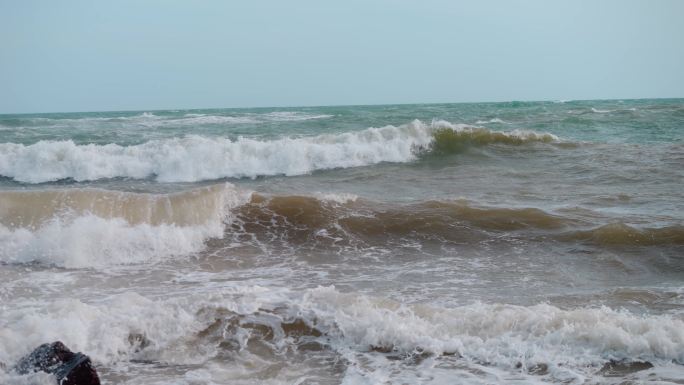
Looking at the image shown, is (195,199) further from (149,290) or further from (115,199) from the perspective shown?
(149,290)

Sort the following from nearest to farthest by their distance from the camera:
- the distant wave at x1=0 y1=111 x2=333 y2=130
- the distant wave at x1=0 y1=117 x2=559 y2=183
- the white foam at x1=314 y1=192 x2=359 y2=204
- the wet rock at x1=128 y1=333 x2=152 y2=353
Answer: the wet rock at x1=128 y1=333 x2=152 y2=353 < the white foam at x1=314 y1=192 x2=359 y2=204 < the distant wave at x1=0 y1=117 x2=559 y2=183 < the distant wave at x1=0 y1=111 x2=333 y2=130

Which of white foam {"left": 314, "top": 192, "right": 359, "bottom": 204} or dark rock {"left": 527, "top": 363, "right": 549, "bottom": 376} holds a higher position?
white foam {"left": 314, "top": 192, "right": 359, "bottom": 204}

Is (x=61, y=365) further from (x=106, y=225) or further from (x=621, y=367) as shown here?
(x=106, y=225)

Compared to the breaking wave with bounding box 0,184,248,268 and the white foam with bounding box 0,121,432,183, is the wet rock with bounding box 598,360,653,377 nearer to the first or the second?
the breaking wave with bounding box 0,184,248,268

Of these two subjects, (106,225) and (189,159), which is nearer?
(106,225)

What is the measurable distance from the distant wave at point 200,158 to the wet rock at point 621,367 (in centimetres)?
1017

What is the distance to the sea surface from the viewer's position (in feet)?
14.7

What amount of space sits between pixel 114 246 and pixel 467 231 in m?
4.52

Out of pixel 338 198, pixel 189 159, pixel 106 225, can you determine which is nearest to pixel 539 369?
pixel 338 198

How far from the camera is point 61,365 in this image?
3838 millimetres

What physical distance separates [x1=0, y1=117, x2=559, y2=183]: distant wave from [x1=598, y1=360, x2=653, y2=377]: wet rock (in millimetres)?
10171

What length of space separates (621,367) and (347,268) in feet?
10.9

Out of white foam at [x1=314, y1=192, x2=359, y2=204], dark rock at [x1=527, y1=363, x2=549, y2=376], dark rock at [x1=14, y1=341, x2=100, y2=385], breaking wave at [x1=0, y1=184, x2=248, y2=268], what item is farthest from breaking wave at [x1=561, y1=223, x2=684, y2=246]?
dark rock at [x1=14, y1=341, x2=100, y2=385]

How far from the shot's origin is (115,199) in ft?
29.3
